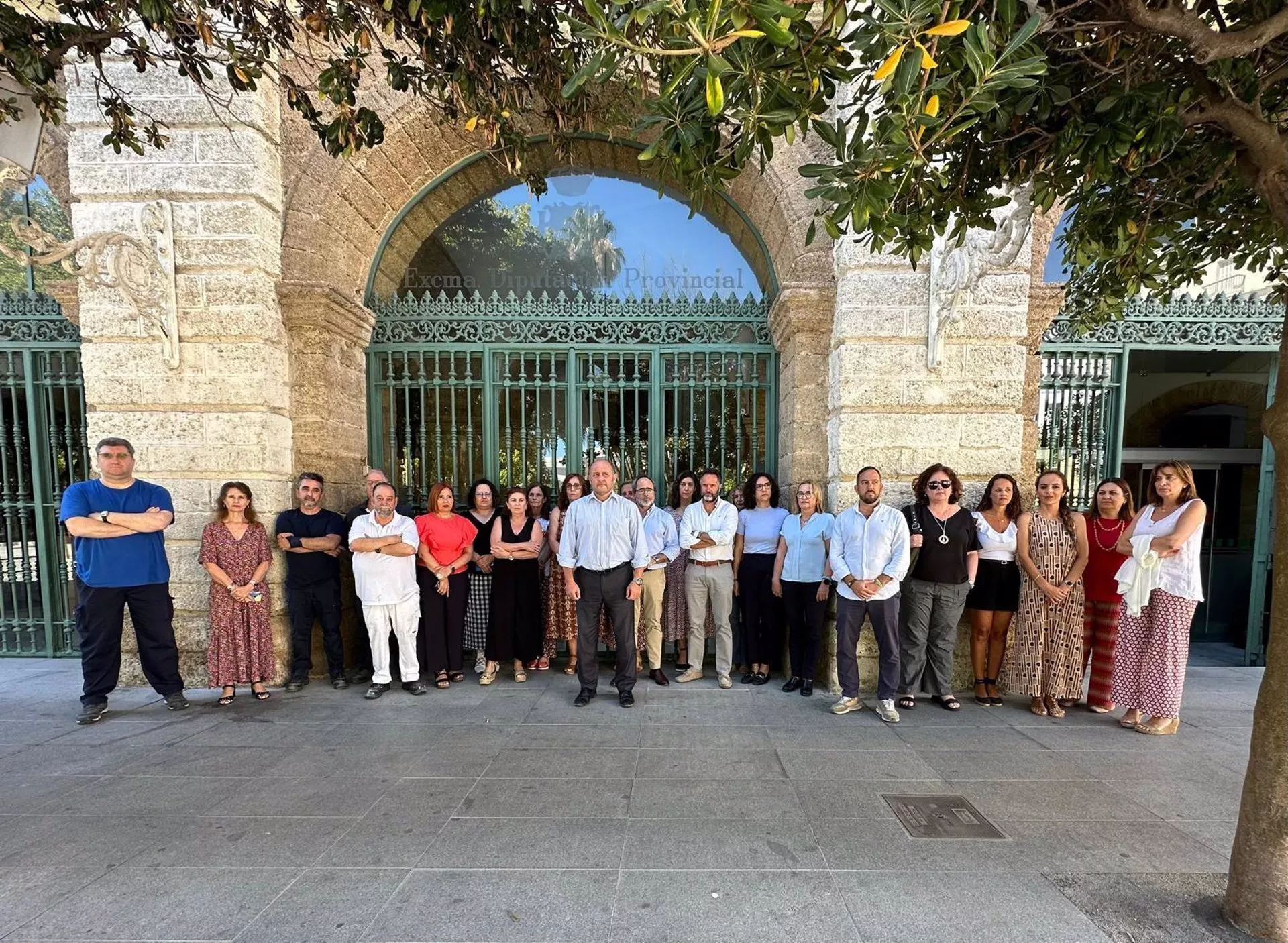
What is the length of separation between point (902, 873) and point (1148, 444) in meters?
8.03

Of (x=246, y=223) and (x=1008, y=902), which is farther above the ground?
(x=246, y=223)

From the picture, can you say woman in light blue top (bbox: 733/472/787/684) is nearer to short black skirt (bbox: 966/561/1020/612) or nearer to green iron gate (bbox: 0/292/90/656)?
short black skirt (bbox: 966/561/1020/612)

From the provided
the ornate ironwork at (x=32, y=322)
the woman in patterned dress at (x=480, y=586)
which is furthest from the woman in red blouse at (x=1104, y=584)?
the ornate ironwork at (x=32, y=322)

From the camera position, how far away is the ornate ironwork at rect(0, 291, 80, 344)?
5.33 m

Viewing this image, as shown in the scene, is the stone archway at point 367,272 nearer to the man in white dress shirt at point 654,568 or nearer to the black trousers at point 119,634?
the man in white dress shirt at point 654,568

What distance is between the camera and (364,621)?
5148 mm

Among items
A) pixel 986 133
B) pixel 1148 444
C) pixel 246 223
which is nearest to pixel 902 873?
pixel 986 133

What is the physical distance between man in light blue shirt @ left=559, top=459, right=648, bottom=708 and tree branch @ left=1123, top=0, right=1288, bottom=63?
142 inches

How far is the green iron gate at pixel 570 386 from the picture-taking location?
552cm

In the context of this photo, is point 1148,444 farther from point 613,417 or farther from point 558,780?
point 558,780

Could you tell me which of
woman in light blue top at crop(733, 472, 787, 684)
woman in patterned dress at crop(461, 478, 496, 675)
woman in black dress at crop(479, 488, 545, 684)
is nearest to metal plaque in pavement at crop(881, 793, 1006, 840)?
woman in light blue top at crop(733, 472, 787, 684)

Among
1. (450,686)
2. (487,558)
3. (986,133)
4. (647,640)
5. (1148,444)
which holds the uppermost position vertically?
(986,133)

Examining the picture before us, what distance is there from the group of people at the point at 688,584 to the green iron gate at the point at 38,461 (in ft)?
6.82

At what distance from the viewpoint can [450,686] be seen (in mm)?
4852
